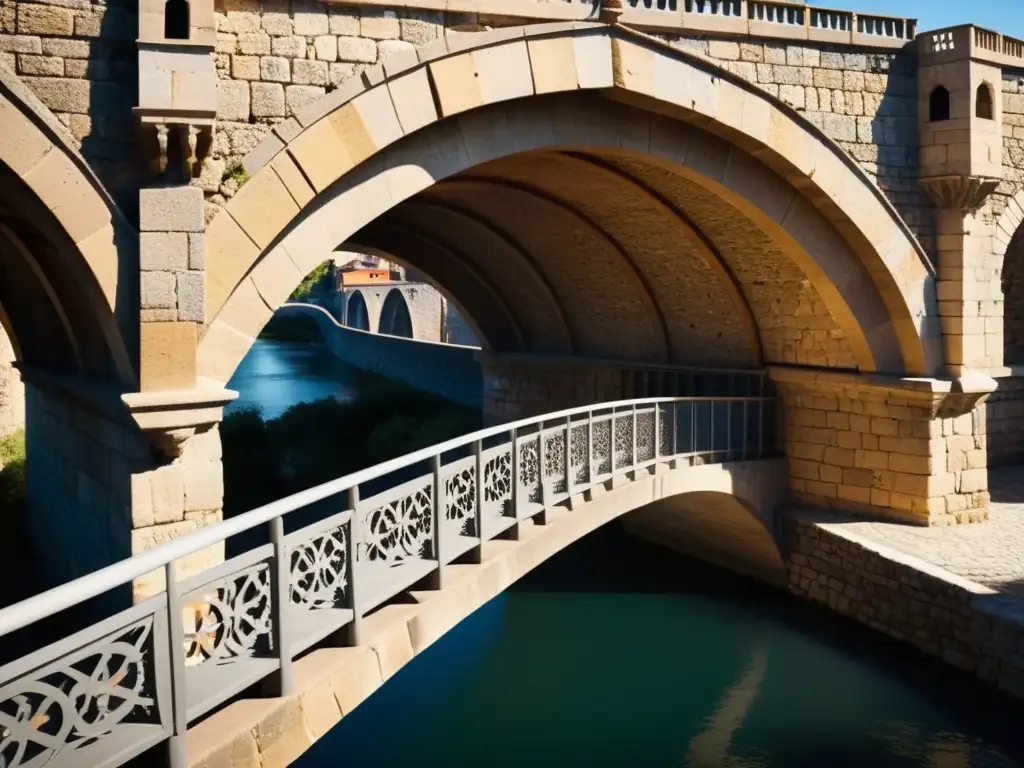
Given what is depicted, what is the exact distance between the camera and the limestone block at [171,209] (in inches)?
253

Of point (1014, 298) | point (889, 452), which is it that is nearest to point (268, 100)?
point (889, 452)

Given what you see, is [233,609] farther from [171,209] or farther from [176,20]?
[176,20]

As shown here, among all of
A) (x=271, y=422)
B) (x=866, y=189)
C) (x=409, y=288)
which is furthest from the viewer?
(x=409, y=288)

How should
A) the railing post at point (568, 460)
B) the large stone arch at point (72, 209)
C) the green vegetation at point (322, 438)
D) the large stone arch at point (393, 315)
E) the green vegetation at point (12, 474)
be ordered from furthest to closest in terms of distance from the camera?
the large stone arch at point (393, 315) < the green vegetation at point (322, 438) < the green vegetation at point (12, 474) < the railing post at point (568, 460) < the large stone arch at point (72, 209)

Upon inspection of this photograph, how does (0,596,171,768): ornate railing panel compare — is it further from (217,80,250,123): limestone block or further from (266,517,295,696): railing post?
(217,80,250,123): limestone block

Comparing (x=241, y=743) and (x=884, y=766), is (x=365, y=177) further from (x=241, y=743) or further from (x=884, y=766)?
(x=884, y=766)

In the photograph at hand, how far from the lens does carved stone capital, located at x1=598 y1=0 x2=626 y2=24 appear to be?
8.42m

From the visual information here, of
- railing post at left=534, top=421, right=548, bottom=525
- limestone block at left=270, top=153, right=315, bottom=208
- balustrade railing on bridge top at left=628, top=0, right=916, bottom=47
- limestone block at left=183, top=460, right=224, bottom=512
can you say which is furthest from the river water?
balustrade railing on bridge top at left=628, top=0, right=916, bottom=47

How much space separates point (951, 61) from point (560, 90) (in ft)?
16.1

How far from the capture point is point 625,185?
452 inches

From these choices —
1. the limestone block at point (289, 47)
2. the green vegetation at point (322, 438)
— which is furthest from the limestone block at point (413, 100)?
the green vegetation at point (322, 438)

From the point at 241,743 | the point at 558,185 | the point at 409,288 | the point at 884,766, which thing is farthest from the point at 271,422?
the point at 409,288

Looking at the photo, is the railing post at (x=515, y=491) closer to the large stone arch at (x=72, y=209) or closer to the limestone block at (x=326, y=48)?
the large stone arch at (x=72, y=209)

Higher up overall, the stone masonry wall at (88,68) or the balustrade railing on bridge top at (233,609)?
the stone masonry wall at (88,68)
